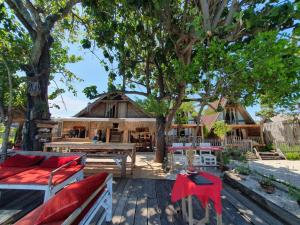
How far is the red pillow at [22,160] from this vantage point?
16.1 ft

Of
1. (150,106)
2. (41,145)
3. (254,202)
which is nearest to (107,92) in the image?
(150,106)

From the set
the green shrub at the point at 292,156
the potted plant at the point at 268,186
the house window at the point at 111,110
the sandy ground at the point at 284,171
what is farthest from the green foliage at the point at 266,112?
the house window at the point at 111,110

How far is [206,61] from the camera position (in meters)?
4.78

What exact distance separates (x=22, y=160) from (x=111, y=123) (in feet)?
39.1

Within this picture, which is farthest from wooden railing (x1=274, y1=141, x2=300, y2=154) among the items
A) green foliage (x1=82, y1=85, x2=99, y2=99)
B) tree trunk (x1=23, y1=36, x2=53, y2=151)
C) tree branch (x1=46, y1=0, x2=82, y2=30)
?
tree branch (x1=46, y1=0, x2=82, y2=30)

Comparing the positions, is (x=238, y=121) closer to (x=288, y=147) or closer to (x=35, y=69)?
(x=288, y=147)

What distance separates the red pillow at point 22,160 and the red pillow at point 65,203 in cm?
395

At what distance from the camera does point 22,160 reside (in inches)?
199

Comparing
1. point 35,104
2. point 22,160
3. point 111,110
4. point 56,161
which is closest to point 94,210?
point 56,161

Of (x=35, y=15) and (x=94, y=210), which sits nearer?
(x=94, y=210)

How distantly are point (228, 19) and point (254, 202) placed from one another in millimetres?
5266

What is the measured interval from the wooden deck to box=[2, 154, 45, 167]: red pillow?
749mm

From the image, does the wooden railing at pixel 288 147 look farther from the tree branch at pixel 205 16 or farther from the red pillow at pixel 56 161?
the red pillow at pixel 56 161

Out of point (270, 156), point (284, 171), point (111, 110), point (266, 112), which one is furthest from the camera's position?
point (111, 110)
